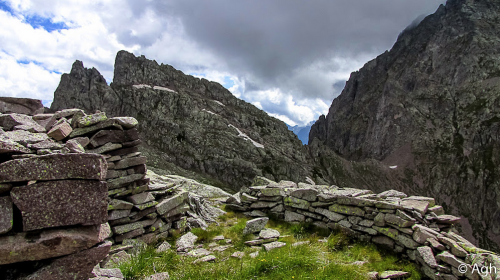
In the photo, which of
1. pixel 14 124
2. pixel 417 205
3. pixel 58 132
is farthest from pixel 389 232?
pixel 14 124

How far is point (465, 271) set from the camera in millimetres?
9617

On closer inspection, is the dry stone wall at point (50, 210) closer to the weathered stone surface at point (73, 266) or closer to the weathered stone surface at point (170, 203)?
the weathered stone surface at point (73, 266)

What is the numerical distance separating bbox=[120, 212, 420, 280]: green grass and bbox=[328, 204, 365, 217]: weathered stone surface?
1.56 meters

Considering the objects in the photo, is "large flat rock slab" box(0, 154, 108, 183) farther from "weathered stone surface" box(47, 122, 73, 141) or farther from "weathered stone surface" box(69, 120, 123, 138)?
"weathered stone surface" box(69, 120, 123, 138)

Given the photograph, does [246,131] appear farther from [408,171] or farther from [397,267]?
[397,267]

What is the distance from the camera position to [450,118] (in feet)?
530

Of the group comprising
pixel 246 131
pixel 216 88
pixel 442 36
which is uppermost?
pixel 442 36

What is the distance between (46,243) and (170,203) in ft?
30.9

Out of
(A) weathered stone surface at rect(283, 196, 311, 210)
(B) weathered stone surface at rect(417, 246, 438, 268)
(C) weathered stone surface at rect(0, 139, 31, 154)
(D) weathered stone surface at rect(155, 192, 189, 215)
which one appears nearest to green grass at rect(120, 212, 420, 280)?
(B) weathered stone surface at rect(417, 246, 438, 268)

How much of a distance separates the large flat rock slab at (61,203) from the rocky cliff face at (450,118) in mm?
163399

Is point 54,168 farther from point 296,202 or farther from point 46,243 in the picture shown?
point 296,202

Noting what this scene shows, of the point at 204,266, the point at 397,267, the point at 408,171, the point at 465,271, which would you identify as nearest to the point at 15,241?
the point at 204,266

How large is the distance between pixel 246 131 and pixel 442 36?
161 m

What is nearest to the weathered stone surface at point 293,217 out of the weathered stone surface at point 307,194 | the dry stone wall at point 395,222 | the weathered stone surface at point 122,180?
the dry stone wall at point 395,222
